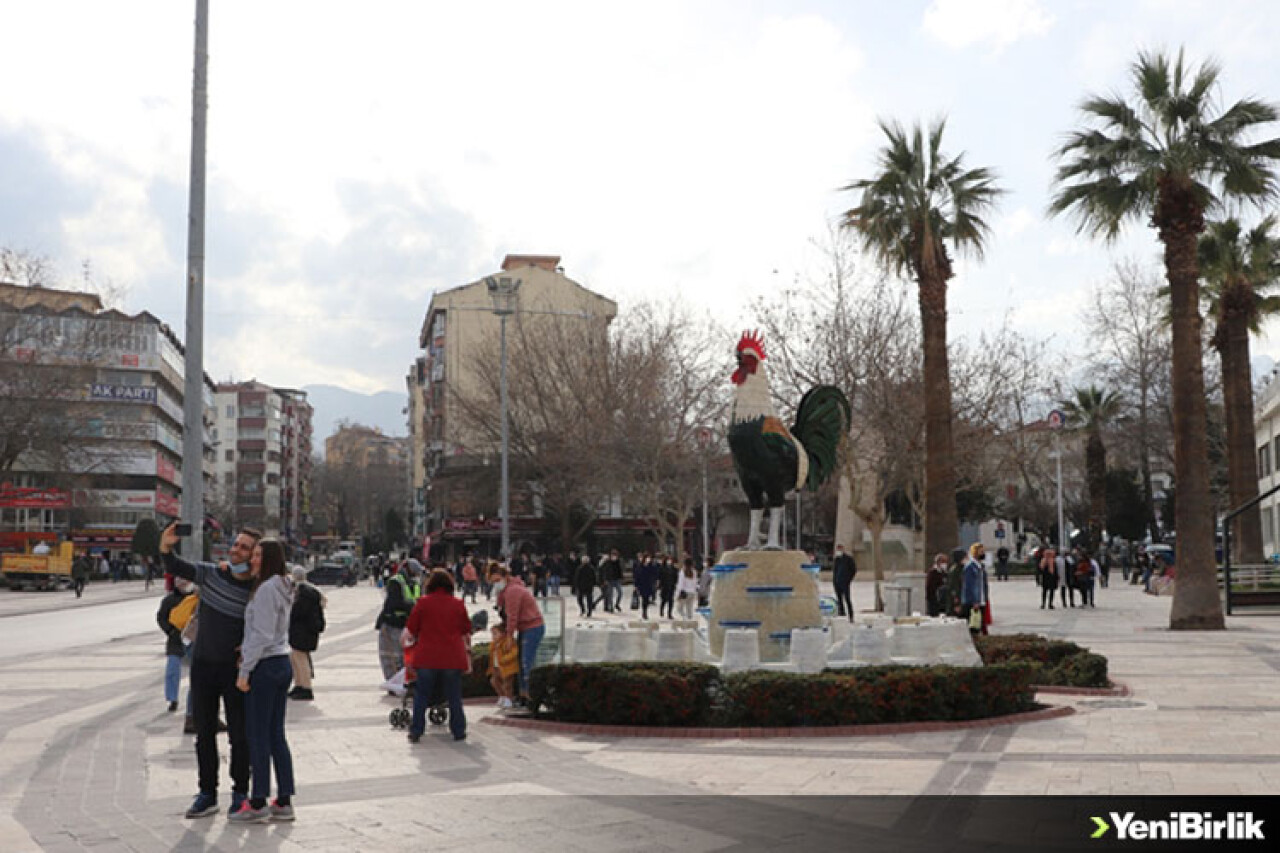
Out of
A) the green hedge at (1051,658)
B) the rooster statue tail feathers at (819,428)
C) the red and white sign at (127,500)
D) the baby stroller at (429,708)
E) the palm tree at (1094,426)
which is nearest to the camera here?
the baby stroller at (429,708)

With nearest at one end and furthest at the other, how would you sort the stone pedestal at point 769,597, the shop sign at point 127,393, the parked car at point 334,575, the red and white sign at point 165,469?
the stone pedestal at point 769,597
the parked car at point 334,575
the shop sign at point 127,393
the red and white sign at point 165,469

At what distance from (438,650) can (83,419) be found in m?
54.2

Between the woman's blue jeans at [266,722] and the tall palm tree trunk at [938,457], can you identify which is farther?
the tall palm tree trunk at [938,457]

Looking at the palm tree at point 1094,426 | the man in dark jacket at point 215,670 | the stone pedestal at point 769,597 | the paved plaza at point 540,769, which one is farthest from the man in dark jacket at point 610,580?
the palm tree at point 1094,426

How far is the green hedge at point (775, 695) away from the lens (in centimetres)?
1156

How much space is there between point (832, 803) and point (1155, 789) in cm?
211

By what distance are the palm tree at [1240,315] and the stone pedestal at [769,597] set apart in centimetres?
2175

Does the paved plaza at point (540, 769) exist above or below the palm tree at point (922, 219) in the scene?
→ below

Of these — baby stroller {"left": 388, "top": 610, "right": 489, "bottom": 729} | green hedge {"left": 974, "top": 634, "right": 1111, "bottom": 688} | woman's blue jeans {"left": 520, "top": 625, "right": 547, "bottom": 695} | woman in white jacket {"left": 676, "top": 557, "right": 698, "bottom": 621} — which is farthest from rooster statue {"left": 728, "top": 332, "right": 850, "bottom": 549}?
woman in white jacket {"left": 676, "top": 557, "right": 698, "bottom": 621}

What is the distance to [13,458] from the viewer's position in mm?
58344

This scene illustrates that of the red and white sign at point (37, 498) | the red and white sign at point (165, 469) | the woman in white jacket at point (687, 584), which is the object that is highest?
the red and white sign at point (165, 469)

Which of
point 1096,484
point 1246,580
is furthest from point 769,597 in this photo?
point 1096,484

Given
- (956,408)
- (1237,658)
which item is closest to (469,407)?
(956,408)

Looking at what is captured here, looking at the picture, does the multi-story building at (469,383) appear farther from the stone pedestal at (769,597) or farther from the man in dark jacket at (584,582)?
the stone pedestal at (769,597)
